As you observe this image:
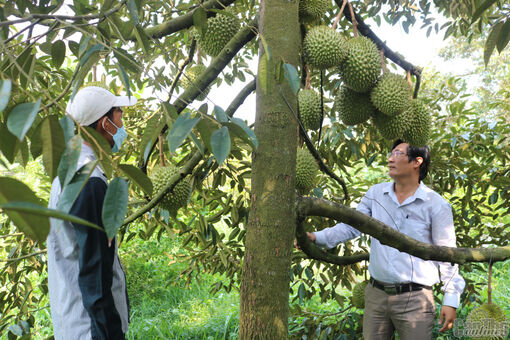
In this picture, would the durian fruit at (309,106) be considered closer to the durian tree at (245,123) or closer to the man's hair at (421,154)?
the durian tree at (245,123)

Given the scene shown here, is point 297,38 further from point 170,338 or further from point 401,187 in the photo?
point 170,338

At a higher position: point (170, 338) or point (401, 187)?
point (401, 187)

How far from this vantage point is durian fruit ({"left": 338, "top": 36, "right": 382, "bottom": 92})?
1.31 metres

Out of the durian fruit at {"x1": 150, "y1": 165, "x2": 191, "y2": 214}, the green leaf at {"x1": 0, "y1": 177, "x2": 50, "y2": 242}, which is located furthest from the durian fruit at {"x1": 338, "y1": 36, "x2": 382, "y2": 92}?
A: the green leaf at {"x1": 0, "y1": 177, "x2": 50, "y2": 242}

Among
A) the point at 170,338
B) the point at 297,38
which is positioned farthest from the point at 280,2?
the point at 170,338

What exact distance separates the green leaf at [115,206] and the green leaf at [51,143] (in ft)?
0.26

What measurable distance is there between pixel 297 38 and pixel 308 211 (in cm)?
43

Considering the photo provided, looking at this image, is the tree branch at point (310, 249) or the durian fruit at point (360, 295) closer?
the tree branch at point (310, 249)

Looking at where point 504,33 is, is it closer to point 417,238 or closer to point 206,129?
point 206,129

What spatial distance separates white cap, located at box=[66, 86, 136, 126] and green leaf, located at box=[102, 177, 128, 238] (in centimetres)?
86

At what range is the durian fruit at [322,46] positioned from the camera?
4.01ft

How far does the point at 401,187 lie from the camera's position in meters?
2.13

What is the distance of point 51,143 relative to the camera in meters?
0.56

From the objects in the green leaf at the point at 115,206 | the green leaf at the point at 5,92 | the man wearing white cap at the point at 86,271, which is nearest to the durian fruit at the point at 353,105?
the man wearing white cap at the point at 86,271
